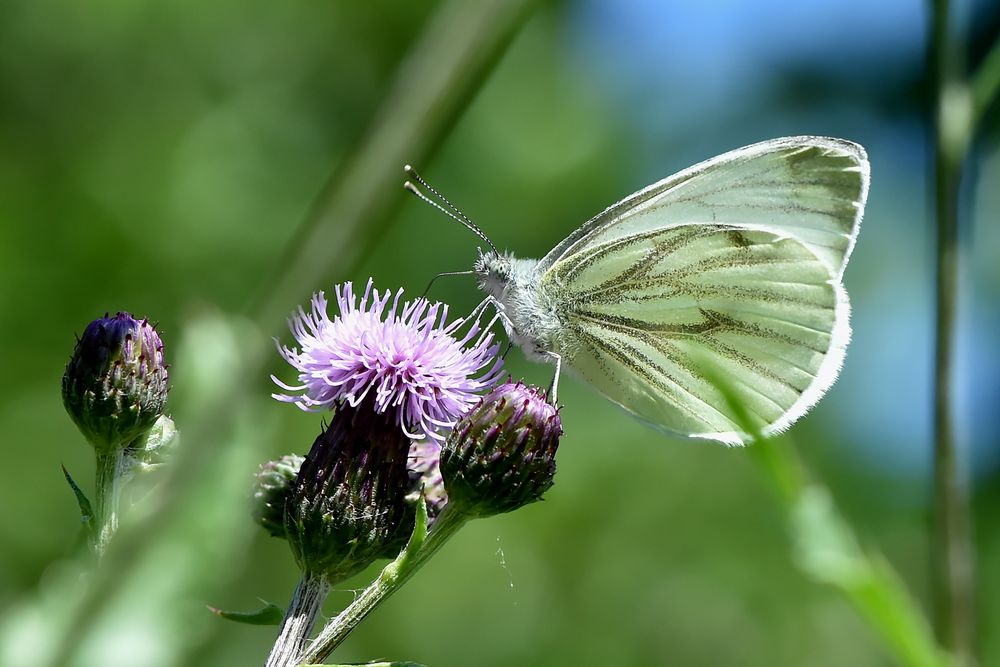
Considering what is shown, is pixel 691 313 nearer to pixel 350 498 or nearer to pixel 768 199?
pixel 768 199

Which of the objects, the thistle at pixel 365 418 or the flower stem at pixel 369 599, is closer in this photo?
the flower stem at pixel 369 599

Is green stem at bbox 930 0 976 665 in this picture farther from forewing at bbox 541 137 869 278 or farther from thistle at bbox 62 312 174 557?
thistle at bbox 62 312 174 557

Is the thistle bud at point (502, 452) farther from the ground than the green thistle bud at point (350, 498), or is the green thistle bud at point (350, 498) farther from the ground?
the thistle bud at point (502, 452)

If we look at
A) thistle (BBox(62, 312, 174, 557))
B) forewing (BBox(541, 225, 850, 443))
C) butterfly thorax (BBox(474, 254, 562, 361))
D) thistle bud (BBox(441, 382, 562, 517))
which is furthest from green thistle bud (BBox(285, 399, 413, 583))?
forewing (BBox(541, 225, 850, 443))

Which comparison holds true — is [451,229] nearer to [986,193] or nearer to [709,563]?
[709,563]

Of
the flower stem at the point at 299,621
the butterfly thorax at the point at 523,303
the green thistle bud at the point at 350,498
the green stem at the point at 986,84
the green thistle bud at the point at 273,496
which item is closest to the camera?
the flower stem at the point at 299,621

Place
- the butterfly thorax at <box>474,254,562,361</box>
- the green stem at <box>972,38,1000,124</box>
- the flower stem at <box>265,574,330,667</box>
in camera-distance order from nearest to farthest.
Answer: the flower stem at <box>265,574,330,667</box> < the green stem at <box>972,38,1000,124</box> < the butterfly thorax at <box>474,254,562,361</box>

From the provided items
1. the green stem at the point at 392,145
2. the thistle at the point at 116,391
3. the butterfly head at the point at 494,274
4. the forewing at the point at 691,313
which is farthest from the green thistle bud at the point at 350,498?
the green stem at the point at 392,145

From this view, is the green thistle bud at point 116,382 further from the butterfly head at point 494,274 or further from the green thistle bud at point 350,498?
the butterfly head at point 494,274
